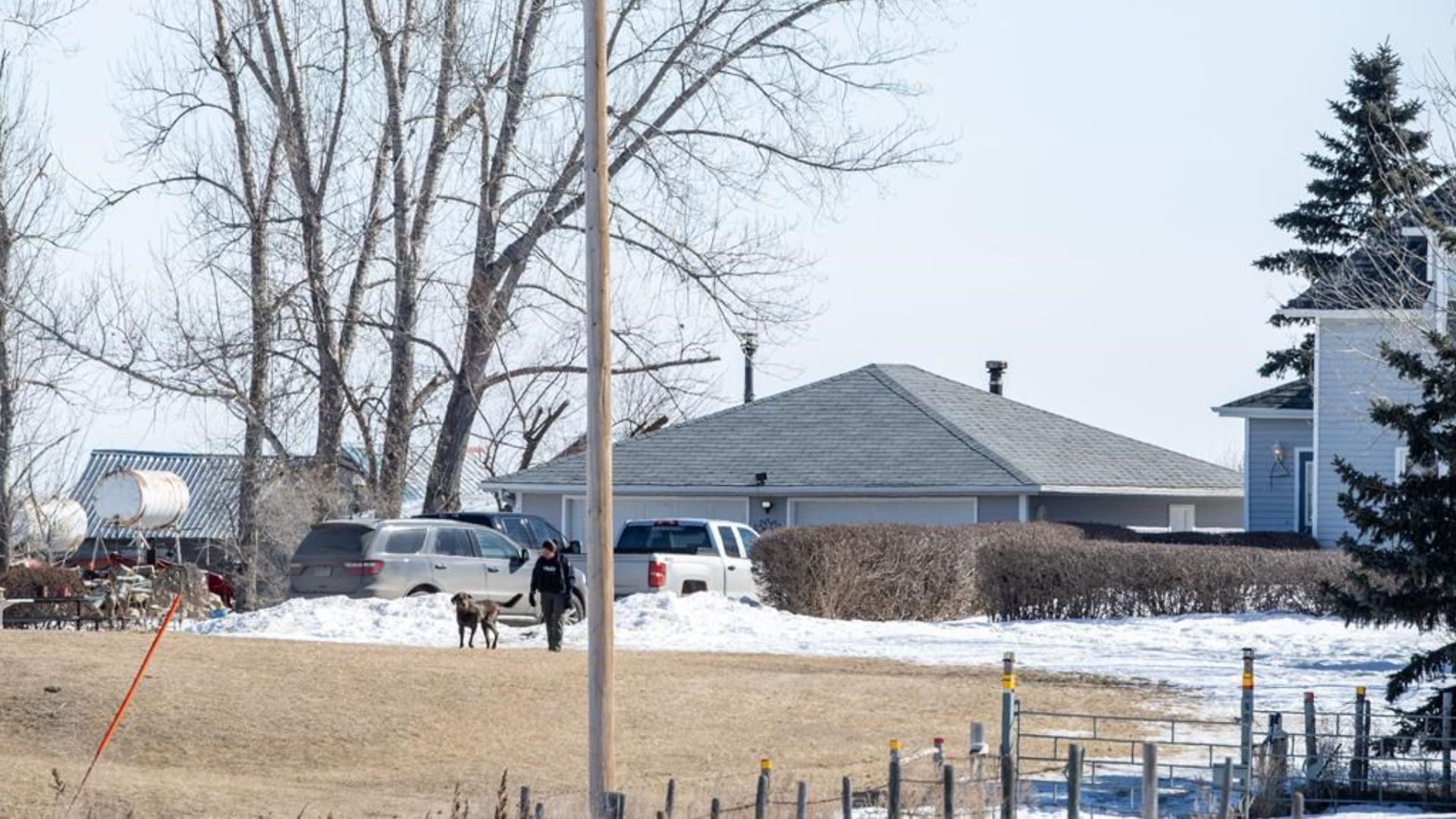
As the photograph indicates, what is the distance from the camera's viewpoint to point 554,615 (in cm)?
2519

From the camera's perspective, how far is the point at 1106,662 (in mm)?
24828

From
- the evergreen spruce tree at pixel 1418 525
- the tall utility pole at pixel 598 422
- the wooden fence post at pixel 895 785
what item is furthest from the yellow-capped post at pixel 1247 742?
the tall utility pole at pixel 598 422

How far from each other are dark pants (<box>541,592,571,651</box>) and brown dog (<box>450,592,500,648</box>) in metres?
0.61

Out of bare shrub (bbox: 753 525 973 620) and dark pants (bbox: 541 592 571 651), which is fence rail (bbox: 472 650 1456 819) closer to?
dark pants (bbox: 541 592 571 651)

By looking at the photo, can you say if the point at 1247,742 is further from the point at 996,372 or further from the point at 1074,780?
the point at 996,372

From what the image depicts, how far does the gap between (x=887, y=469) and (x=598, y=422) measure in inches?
1122

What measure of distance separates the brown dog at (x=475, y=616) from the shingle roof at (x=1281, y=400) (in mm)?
19804

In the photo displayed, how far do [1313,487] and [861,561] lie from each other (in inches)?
384

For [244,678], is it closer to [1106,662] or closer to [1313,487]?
[1106,662]

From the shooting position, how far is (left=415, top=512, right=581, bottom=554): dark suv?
32281 mm

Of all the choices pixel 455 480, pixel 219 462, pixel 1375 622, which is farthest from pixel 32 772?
pixel 219 462

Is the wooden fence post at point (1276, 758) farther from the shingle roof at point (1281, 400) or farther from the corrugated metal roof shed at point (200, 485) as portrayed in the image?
→ the corrugated metal roof shed at point (200, 485)

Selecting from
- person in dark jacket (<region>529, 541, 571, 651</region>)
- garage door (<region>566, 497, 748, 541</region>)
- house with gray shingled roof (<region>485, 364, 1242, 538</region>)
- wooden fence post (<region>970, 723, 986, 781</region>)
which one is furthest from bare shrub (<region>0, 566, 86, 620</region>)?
wooden fence post (<region>970, 723, 986, 781</region>)

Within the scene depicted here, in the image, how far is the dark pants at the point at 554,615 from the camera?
25.2 m
